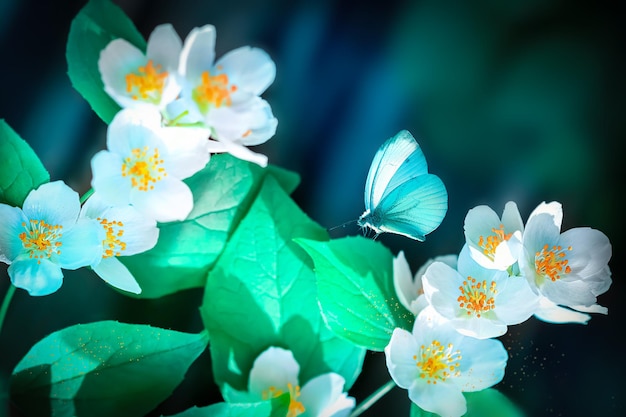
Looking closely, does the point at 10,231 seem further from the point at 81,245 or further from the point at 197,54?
the point at 197,54

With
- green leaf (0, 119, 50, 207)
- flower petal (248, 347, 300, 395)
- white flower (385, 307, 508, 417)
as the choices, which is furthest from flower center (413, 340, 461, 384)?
green leaf (0, 119, 50, 207)

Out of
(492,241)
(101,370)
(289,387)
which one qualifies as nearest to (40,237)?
(101,370)

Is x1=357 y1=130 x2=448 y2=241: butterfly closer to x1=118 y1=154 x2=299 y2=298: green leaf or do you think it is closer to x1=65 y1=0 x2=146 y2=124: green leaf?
x1=118 y1=154 x2=299 y2=298: green leaf

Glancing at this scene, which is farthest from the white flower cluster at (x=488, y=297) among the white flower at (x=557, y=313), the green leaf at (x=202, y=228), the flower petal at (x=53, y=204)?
the flower petal at (x=53, y=204)

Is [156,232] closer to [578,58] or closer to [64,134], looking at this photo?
[64,134]

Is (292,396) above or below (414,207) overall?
below

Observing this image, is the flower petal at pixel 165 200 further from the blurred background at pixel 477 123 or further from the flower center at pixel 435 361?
the flower center at pixel 435 361
